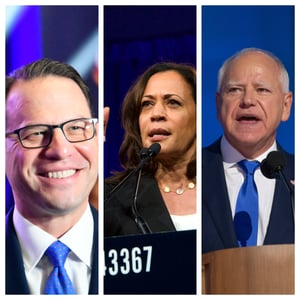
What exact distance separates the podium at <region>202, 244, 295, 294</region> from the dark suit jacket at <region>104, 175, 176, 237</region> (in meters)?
0.38

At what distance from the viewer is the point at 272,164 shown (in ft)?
16.5

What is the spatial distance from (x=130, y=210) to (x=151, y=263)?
333mm

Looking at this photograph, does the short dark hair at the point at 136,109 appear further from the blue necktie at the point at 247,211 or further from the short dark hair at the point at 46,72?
the blue necktie at the point at 247,211

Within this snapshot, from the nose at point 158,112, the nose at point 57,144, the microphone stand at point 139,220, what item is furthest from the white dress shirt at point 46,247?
the nose at point 158,112

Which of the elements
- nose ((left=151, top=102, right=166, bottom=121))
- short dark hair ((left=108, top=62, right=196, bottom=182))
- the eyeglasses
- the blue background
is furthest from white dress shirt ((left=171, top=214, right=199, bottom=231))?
the eyeglasses

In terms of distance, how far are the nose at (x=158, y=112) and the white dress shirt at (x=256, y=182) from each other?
0.39 metres

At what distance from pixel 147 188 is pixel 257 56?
103cm

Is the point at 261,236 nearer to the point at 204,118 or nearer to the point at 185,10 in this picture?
the point at 204,118

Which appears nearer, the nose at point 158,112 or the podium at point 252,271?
the podium at point 252,271

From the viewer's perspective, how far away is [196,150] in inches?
201

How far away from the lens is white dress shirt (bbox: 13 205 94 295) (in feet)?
16.4

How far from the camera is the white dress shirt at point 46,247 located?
500 cm

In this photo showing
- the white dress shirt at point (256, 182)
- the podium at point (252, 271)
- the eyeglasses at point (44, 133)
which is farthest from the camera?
the white dress shirt at point (256, 182)
